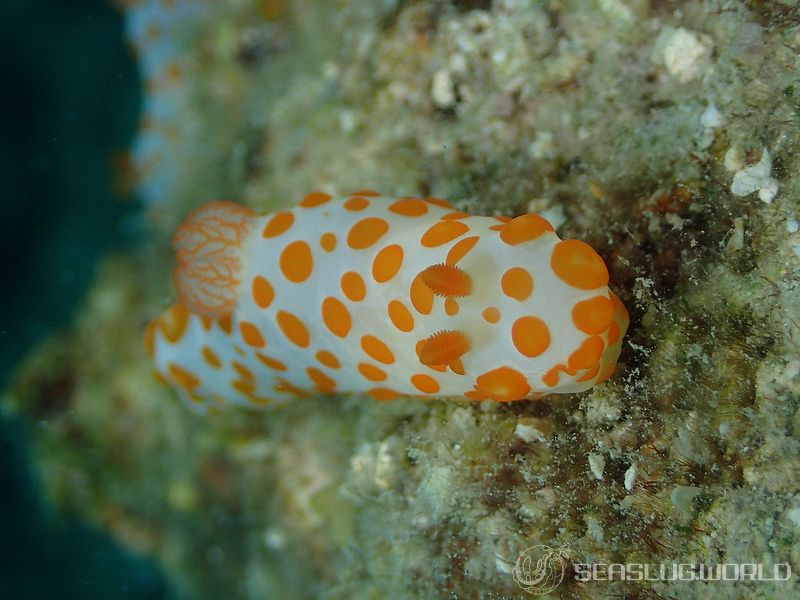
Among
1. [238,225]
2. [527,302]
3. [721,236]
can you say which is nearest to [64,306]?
[238,225]

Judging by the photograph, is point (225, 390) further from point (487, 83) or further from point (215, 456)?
point (487, 83)

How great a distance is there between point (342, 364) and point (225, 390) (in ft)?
4.50

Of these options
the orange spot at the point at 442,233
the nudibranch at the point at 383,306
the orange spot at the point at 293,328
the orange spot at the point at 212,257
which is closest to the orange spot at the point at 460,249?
the nudibranch at the point at 383,306

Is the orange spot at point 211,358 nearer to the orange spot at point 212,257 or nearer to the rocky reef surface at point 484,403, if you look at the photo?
the orange spot at point 212,257

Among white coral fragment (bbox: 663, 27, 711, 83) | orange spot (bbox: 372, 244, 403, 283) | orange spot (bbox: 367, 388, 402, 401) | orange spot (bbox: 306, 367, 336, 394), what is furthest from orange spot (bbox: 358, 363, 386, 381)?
white coral fragment (bbox: 663, 27, 711, 83)

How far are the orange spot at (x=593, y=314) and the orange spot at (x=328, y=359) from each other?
140 cm

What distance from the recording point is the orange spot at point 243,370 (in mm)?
3885

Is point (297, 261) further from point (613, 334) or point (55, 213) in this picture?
point (55, 213)

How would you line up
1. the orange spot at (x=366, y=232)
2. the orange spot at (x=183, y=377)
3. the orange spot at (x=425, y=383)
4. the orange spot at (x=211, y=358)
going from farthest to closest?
1. the orange spot at (x=183, y=377)
2. the orange spot at (x=211, y=358)
3. the orange spot at (x=366, y=232)
4. the orange spot at (x=425, y=383)

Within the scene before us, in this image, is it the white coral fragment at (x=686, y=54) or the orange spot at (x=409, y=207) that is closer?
the orange spot at (x=409, y=207)

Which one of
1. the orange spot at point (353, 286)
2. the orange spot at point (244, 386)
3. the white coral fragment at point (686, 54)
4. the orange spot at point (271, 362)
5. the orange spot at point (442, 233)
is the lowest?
the orange spot at point (244, 386)

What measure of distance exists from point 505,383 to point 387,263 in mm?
792

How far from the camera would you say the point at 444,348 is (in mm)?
2385

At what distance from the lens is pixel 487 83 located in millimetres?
3734
